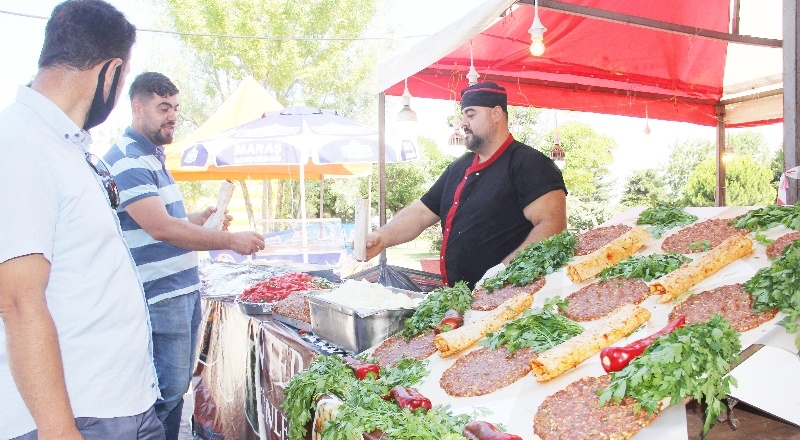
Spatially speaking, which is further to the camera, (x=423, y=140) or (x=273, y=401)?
(x=423, y=140)

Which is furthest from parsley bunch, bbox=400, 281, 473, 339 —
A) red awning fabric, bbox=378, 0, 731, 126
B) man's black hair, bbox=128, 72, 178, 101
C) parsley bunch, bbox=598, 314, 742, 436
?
red awning fabric, bbox=378, 0, 731, 126

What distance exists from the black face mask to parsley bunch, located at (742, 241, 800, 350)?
2.44 m

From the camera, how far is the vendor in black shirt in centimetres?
392

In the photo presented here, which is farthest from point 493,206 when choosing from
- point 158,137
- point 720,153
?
point 720,153

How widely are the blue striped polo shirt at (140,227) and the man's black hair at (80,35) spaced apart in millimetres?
1793

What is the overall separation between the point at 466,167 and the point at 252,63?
69.7 feet

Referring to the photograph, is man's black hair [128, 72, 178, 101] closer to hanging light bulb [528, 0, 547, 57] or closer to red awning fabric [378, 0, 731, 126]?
red awning fabric [378, 0, 731, 126]

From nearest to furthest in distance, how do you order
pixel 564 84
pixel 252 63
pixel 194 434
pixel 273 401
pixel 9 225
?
pixel 9 225 < pixel 273 401 < pixel 194 434 < pixel 564 84 < pixel 252 63

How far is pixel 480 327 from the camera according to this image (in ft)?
9.23

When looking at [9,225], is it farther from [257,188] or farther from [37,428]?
[257,188]

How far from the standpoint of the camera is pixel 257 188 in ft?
83.3

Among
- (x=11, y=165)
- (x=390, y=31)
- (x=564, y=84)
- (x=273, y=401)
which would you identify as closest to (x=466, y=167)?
(x=273, y=401)

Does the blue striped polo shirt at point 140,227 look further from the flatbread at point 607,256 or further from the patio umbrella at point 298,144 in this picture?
the patio umbrella at point 298,144

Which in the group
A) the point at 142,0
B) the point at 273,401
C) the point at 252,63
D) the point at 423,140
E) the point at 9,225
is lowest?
the point at 273,401
